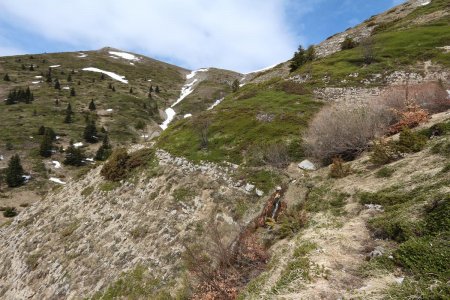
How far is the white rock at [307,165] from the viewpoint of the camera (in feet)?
66.9

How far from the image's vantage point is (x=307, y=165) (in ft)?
68.1

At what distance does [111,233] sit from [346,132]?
15941 millimetres

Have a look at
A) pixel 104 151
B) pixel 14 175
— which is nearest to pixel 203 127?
pixel 14 175

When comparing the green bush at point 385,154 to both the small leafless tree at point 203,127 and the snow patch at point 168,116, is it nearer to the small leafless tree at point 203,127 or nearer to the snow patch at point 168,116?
the small leafless tree at point 203,127

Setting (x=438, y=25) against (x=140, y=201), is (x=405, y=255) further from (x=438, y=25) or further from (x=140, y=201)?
(x=438, y=25)

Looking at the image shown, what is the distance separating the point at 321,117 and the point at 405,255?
14.3m

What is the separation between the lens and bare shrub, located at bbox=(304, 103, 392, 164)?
1942 cm

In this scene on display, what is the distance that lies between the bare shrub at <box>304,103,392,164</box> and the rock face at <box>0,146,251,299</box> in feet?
18.1

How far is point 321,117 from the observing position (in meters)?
22.0

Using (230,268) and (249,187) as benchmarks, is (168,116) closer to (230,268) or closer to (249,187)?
(249,187)

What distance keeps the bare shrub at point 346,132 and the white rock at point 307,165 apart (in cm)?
60

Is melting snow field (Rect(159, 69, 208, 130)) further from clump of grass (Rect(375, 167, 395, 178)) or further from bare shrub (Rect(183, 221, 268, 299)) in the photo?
A: clump of grass (Rect(375, 167, 395, 178))

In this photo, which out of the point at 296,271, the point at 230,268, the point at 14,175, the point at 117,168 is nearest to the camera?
the point at 296,271

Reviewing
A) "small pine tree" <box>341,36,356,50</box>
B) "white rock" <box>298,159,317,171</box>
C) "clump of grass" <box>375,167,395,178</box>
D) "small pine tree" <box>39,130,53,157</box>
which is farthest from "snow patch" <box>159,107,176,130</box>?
"clump of grass" <box>375,167,395,178</box>
